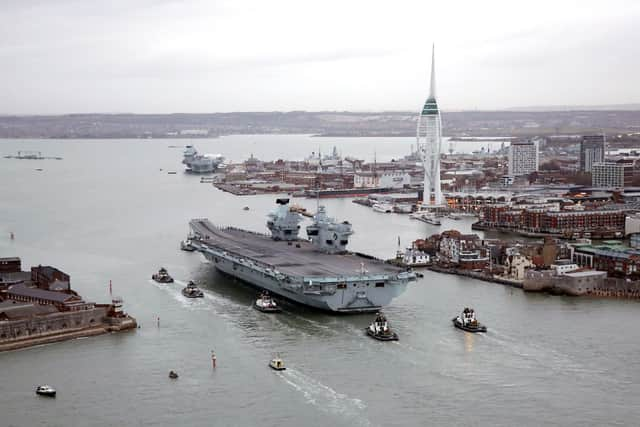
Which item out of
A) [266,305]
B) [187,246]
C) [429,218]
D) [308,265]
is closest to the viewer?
[266,305]

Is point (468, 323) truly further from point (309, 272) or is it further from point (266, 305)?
point (266, 305)

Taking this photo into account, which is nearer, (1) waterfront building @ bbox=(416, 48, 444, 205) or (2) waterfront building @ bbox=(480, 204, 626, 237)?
(2) waterfront building @ bbox=(480, 204, 626, 237)

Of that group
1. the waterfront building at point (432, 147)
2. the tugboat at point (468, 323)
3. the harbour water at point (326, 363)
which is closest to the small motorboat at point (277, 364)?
the harbour water at point (326, 363)

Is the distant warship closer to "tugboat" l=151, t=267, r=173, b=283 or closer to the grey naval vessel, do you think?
the grey naval vessel

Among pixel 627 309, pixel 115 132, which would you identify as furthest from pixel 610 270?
pixel 115 132

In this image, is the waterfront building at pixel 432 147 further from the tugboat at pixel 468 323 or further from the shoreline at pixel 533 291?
the tugboat at pixel 468 323

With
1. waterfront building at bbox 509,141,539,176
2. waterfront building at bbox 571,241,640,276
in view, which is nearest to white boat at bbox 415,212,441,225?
waterfront building at bbox 571,241,640,276

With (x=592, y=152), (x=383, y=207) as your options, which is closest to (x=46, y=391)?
(x=383, y=207)
